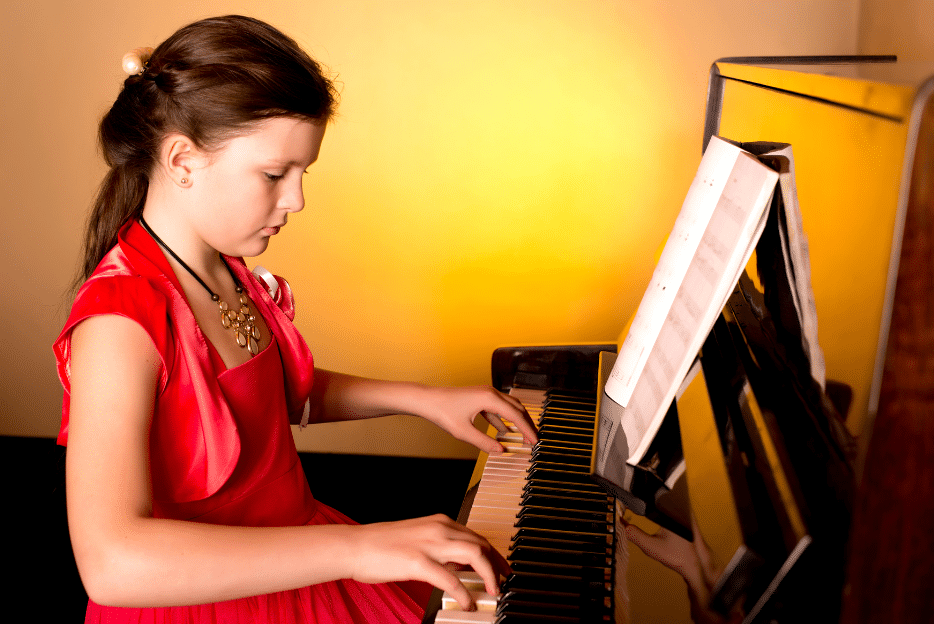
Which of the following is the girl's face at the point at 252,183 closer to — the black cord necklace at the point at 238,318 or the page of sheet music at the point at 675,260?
the black cord necklace at the point at 238,318

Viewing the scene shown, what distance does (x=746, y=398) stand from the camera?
0.87 m

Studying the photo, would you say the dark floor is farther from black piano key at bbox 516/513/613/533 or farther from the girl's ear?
the girl's ear

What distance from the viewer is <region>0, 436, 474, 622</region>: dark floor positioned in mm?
2266

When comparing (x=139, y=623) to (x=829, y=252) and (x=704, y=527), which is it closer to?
(x=704, y=527)

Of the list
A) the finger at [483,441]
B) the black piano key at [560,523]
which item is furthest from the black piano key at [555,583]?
the finger at [483,441]

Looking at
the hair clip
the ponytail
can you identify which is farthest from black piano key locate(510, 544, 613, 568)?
the hair clip

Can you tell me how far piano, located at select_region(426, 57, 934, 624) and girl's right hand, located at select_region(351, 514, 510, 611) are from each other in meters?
0.05

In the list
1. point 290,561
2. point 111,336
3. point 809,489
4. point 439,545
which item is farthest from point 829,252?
point 111,336

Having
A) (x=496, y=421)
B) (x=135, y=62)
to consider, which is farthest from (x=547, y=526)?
(x=135, y=62)

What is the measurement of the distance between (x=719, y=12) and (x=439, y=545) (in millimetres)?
1941

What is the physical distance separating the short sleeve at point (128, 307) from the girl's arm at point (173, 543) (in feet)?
0.22

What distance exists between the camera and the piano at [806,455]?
1.78ft

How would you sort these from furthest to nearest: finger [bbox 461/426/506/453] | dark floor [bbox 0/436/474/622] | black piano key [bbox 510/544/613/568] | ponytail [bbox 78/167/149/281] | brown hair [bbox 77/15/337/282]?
dark floor [bbox 0/436/474/622] < finger [bbox 461/426/506/453] < ponytail [bbox 78/167/149/281] < brown hair [bbox 77/15/337/282] < black piano key [bbox 510/544/613/568]

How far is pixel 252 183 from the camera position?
1.01m
